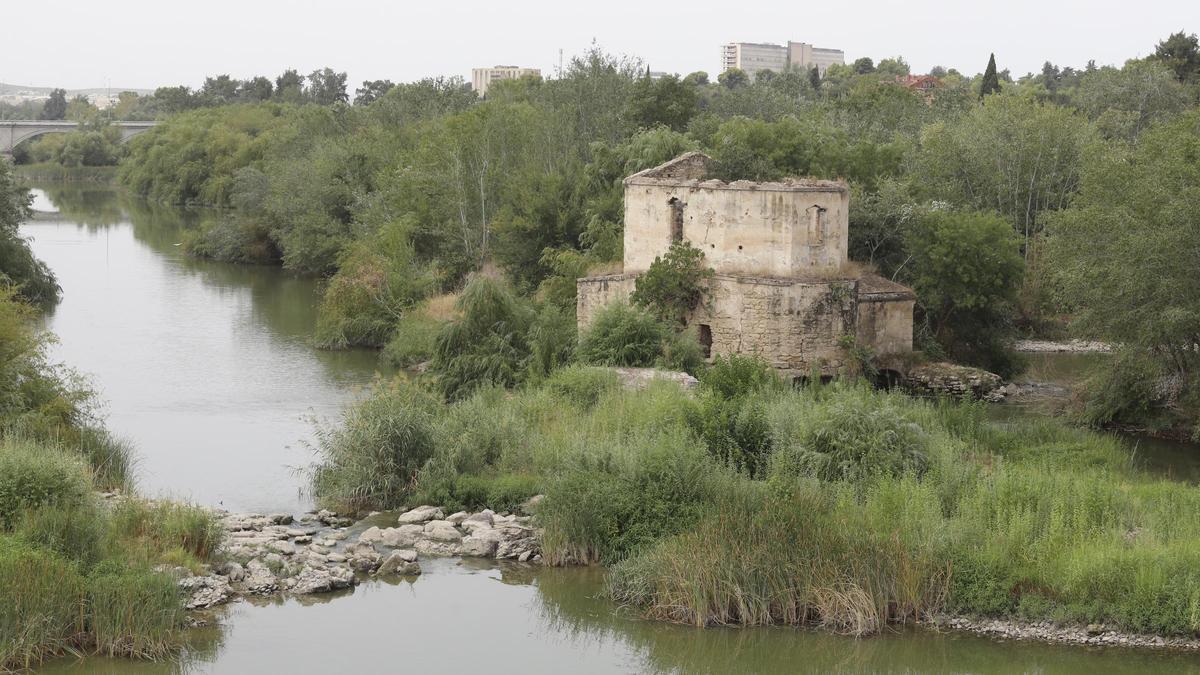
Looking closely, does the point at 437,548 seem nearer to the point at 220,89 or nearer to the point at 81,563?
the point at 81,563

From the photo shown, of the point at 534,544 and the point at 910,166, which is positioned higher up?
the point at 910,166

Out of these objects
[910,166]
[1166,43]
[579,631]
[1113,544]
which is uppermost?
[1166,43]

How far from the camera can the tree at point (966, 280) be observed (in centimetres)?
3125

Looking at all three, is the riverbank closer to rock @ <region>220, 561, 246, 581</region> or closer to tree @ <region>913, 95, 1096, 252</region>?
rock @ <region>220, 561, 246, 581</region>

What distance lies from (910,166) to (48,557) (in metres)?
30.4

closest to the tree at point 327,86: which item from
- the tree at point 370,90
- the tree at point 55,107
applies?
the tree at point 370,90

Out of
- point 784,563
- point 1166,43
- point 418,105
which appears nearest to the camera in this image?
point 784,563

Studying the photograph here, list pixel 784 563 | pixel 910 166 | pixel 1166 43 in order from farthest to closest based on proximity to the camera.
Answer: pixel 1166 43 < pixel 910 166 < pixel 784 563

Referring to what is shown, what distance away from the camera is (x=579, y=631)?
17.5 metres

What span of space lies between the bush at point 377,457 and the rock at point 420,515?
0.82m

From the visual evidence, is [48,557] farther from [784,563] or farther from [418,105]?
[418,105]

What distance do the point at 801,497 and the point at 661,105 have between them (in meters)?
28.1

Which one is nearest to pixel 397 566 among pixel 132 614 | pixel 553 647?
pixel 553 647

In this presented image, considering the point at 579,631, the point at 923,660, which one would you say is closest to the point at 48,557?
the point at 579,631
